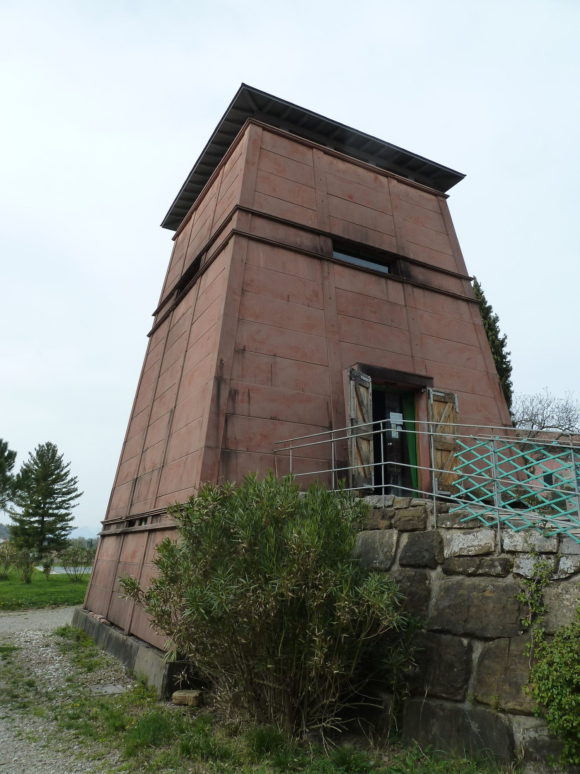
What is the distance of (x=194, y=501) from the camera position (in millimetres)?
5531

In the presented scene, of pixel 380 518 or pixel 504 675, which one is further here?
pixel 380 518

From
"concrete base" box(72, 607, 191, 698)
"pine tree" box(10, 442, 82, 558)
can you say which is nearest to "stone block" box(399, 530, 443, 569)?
"concrete base" box(72, 607, 191, 698)

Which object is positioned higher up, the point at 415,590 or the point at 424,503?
the point at 424,503

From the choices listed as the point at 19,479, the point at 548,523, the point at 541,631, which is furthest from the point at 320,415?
the point at 19,479

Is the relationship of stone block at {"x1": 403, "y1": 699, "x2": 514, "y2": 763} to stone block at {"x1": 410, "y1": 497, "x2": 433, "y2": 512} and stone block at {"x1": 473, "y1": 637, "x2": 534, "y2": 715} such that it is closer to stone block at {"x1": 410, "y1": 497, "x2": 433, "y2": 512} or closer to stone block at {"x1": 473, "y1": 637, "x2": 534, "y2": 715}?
stone block at {"x1": 473, "y1": 637, "x2": 534, "y2": 715}

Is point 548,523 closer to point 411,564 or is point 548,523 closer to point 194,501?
point 411,564

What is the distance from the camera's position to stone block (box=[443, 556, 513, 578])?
15.4 feet

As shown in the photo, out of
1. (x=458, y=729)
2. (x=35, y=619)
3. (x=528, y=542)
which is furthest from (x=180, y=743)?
(x=35, y=619)

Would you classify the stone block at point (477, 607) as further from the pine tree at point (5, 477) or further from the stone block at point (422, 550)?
the pine tree at point (5, 477)

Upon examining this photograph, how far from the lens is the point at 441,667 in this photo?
191 inches

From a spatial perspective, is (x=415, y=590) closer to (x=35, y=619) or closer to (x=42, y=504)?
(x=35, y=619)

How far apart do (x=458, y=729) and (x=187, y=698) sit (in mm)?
3155

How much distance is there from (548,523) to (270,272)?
6493mm

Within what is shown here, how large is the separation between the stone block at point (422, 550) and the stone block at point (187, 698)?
9.47ft
